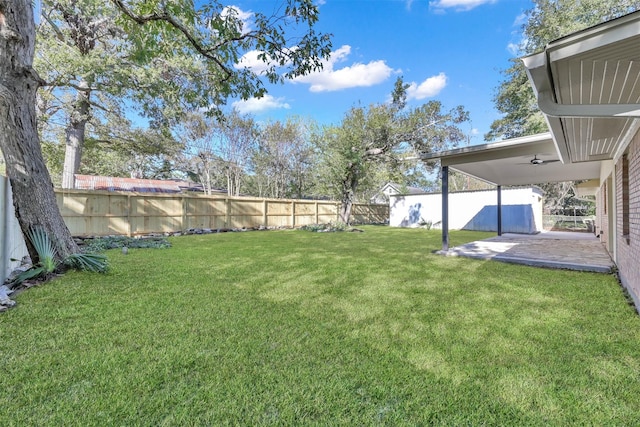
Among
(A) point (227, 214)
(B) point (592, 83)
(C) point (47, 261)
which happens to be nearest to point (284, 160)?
(A) point (227, 214)

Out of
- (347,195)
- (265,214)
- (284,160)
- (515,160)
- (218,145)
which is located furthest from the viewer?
(284,160)

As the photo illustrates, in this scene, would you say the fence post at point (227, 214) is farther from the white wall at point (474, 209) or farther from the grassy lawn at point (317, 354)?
the white wall at point (474, 209)

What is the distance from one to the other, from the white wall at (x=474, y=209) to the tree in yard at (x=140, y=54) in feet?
41.0

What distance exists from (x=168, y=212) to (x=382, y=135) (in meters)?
11.3

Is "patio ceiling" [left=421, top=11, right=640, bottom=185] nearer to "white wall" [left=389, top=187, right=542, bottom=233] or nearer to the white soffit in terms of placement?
the white soffit

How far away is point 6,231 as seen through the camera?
147 inches

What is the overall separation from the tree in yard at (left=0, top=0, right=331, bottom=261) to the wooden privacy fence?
5.70 metres

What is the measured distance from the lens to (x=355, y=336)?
8.26ft

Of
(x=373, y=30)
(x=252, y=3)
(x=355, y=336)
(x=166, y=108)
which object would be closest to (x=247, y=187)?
(x=166, y=108)

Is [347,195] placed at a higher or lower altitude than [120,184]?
lower

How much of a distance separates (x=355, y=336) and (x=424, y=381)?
75 cm

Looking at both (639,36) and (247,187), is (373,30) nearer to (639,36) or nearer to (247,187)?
(639,36)

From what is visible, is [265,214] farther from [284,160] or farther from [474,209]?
[474,209]

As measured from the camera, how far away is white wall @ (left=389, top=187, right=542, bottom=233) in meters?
13.2
